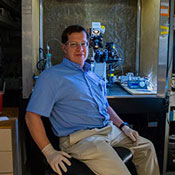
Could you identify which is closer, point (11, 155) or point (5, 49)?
point (11, 155)

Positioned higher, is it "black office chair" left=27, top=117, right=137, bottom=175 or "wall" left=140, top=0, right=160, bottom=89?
"wall" left=140, top=0, right=160, bottom=89

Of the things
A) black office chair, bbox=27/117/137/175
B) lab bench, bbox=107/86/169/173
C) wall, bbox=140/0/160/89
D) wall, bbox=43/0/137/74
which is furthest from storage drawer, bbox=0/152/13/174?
wall, bbox=140/0/160/89

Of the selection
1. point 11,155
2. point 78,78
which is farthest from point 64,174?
point 78,78

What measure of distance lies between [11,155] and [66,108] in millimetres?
537

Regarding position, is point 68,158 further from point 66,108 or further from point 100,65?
point 100,65

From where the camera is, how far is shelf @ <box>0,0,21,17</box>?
8.45 feet

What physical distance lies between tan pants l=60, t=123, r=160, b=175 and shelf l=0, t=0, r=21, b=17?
186 centimetres

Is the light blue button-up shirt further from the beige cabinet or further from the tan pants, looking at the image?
the beige cabinet

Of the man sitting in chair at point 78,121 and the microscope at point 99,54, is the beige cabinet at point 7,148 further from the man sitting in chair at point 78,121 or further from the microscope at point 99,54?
the microscope at point 99,54

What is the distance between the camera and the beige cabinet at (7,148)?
1555mm

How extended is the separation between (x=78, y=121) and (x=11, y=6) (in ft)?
6.19

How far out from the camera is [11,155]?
159 centimetres

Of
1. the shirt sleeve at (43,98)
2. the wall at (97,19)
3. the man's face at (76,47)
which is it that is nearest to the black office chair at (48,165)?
the shirt sleeve at (43,98)

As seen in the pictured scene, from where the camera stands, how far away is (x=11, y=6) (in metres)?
2.68
